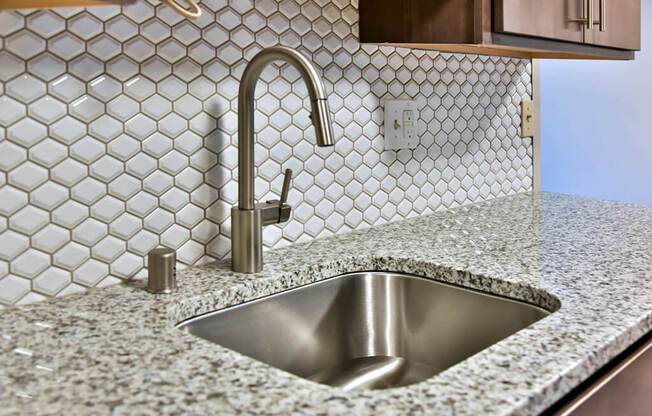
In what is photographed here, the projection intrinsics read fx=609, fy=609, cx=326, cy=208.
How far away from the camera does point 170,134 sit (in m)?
1.11

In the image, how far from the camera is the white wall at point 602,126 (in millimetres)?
2904

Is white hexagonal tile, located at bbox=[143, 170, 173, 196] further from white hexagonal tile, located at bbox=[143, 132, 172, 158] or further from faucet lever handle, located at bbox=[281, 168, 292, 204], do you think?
faucet lever handle, located at bbox=[281, 168, 292, 204]

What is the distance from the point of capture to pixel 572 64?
3.09 metres

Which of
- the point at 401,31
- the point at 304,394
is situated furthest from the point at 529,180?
the point at 304,394

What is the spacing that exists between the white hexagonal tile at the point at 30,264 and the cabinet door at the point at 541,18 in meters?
0.96

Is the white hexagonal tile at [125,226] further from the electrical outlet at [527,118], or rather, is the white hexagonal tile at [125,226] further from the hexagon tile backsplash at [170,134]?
the electrical outlet at [527,118]

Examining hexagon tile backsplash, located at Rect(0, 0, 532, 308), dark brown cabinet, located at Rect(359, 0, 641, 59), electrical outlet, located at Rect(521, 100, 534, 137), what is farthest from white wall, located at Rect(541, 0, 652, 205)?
hexagon tile backsplash, located at Rect(0, 0, 532, 308)

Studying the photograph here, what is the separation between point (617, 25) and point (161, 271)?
1.38m

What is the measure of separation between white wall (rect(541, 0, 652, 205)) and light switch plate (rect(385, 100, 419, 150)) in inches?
70.4

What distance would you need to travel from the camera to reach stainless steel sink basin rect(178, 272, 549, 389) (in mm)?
1054

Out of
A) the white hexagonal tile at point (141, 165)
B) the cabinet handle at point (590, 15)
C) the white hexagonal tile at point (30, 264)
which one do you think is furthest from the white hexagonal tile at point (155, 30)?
the cabinet handle at point (590, 15)

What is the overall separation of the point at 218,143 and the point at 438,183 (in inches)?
28.9

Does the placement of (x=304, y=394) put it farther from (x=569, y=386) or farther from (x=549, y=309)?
(x=549, y=309)

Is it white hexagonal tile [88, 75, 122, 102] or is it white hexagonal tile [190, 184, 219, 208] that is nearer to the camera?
white hexagonal tile [88, 75, 122, 102]
